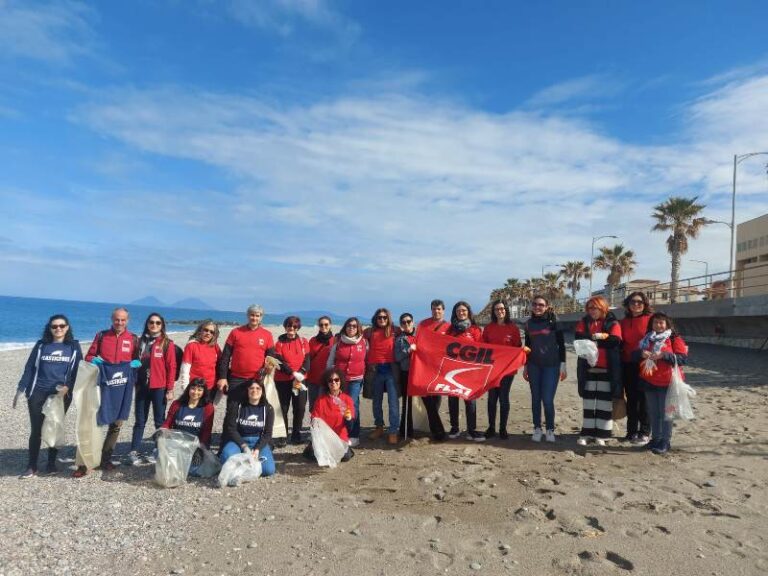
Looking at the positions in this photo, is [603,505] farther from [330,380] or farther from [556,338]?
[330,380]

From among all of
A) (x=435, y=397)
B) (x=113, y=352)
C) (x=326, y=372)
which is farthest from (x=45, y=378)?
(x=435, y=397)

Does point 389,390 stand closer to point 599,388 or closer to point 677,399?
point 599,388

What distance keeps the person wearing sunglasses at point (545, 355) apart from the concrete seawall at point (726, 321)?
53.2ft

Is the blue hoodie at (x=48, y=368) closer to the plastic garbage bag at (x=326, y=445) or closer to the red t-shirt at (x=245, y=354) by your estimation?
the red t-shirt at (x=245, y=354)

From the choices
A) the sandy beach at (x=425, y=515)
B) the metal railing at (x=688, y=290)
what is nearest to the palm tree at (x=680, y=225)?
the metal railing at (x=688, y=290)

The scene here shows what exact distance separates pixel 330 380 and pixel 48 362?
3.19 m

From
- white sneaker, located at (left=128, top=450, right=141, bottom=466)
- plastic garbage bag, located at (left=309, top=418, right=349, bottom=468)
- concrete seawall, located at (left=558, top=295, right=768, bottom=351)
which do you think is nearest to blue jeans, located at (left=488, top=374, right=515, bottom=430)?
plastic garbage bag, located at (left=309, top=418, right=349, bottom=468)

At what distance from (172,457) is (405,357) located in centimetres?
323

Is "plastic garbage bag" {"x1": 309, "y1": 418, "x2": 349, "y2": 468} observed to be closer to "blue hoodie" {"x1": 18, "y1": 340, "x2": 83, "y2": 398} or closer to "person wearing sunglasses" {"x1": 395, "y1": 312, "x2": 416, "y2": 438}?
"person wearing sunglasses" {"x1": 395, "y1": 312, "x2": 416, "y2": 438}

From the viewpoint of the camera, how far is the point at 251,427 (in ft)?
21.3

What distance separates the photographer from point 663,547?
432 centimetres

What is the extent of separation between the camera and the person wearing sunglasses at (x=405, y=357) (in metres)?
7.72

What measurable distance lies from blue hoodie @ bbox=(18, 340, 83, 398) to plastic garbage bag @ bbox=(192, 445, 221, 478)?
1.67 metres

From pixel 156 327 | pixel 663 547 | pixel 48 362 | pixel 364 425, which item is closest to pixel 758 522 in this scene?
pixel 663 547
